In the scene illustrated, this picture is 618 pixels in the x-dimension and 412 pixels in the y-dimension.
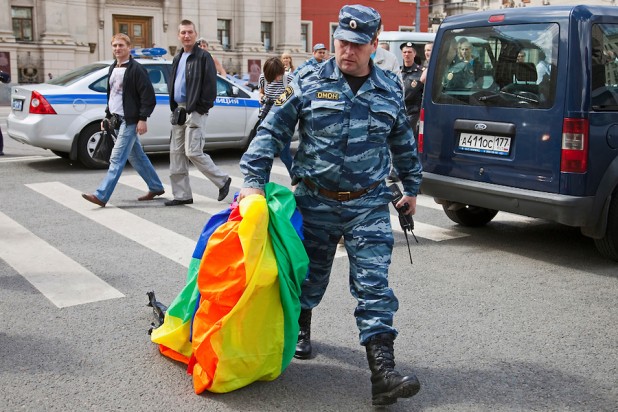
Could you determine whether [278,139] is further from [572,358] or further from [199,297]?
[572,358]

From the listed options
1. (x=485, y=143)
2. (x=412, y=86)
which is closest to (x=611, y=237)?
(x=485, y=143)

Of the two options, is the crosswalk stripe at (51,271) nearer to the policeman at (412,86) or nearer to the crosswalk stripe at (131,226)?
the crosswalk stripe at (131,226)

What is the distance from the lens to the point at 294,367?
13.3ft

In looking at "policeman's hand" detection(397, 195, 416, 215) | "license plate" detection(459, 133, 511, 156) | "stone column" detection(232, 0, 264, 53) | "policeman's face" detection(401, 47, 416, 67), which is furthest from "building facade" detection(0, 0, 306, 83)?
"policeman's hand" detection(397, 195, 416, 215)

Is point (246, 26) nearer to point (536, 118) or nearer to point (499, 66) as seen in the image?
point (499, 66)

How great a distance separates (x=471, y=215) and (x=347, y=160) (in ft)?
13.7

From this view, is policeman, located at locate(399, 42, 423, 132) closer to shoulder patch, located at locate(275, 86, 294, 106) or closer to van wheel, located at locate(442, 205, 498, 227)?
van wheel, located at locate(442, 205, 498, 227)

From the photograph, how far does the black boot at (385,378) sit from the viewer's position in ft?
11.3

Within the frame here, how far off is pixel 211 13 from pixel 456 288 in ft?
136

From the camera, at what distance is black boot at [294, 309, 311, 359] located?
13.6 feet

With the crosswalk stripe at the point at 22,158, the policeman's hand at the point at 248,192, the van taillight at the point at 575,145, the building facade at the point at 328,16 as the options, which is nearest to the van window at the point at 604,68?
the van taillight at the point at 575,145

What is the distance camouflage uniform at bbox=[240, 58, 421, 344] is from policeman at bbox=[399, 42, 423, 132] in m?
6.97

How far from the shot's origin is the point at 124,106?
8.39 m

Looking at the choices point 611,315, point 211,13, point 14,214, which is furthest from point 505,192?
point 211,13
